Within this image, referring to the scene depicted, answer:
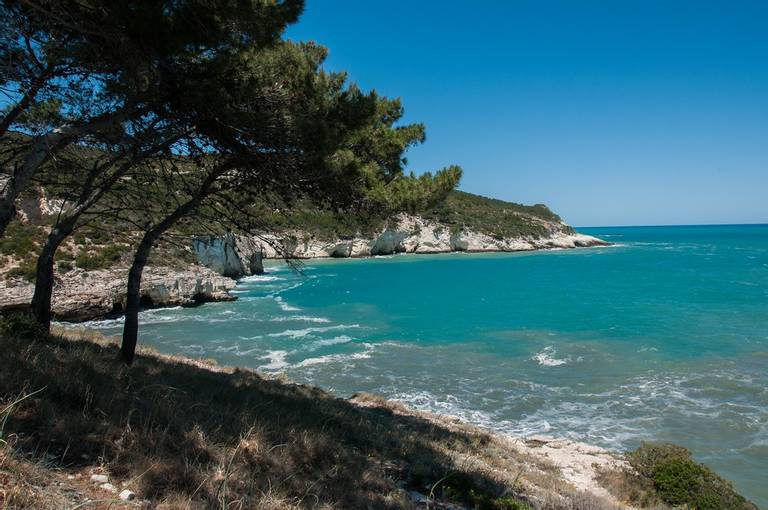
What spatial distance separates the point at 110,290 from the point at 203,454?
82.2ft

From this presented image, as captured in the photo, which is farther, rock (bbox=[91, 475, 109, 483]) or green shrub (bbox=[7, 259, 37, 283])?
green shrub (bbox=[7, 259, 37, 283])

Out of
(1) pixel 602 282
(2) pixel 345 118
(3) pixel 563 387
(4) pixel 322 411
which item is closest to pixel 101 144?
(2) pixel 345 118

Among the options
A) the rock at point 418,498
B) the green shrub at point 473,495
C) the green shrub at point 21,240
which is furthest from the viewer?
the green shrub at point 21,240

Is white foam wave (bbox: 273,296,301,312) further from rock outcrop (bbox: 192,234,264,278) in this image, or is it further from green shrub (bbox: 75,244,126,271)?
green shrub (bbox: 75,244,126,271)

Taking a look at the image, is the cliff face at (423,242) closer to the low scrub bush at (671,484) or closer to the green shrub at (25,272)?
the green shrub at (25,272)

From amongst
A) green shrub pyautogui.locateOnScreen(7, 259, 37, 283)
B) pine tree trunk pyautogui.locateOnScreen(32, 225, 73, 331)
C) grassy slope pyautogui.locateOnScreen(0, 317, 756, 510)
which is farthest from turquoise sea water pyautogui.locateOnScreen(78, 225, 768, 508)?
pine tree trunk pyautogui.locateOnScreen(32, 225, 73, 331)

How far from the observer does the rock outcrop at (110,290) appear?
22.0m

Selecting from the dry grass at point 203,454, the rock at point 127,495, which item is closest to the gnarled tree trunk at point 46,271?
the dry grass at point 203,454

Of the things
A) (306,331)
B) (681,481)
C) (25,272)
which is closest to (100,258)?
(25,272)

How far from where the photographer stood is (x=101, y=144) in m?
7.57

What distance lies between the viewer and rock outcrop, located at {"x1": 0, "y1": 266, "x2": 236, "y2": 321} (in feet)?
72.2

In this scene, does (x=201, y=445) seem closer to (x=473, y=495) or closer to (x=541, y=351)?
(x=473, y=495)

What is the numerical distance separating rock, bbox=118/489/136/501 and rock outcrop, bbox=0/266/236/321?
21705 millimetres

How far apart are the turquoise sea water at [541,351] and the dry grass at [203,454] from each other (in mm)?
6643
